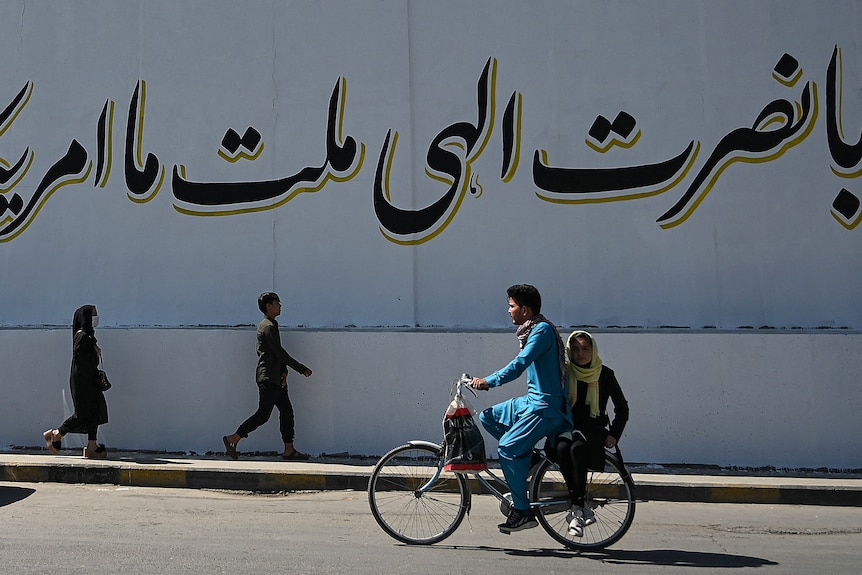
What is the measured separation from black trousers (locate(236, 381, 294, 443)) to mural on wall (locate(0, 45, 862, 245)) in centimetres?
186

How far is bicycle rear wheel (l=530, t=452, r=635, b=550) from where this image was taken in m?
5.23

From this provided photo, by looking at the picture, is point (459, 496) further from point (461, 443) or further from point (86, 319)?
point (86, 319)

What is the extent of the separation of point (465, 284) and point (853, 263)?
3.53 meters

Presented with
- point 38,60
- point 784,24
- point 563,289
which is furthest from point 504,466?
point 38,60

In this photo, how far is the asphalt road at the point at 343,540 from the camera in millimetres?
4902

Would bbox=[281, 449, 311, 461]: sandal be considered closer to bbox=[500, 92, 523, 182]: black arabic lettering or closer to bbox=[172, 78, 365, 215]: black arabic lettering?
bbox=[172, 78, 365, 215]: black arabic lettering

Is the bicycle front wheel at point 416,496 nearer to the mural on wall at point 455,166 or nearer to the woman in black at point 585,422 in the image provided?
the woman in black at point 585,422

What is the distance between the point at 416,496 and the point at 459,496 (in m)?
0.25

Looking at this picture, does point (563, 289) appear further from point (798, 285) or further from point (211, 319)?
point (211, 319)

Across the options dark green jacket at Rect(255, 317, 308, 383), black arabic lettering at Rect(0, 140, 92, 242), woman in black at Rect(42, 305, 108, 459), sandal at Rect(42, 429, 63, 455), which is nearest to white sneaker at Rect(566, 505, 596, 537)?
dark green jacket at Rect(255, 317, 308, 383)

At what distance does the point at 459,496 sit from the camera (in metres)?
5.29

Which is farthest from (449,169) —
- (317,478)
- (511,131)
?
(317,478)

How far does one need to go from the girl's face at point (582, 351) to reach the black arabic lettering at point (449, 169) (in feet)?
13.1

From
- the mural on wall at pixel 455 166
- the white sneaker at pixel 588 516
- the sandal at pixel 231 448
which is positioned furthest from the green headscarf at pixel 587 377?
the sandal at pixel 231 448
